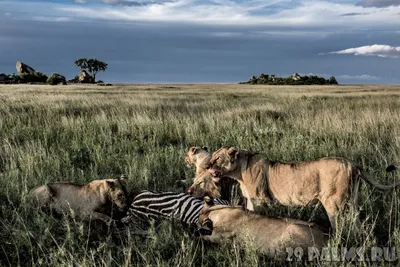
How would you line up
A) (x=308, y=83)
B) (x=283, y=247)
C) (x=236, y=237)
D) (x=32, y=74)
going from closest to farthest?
(x=283, y=247) < (x=236, y=237) < (x=308, y=83) < (x=32, y=74)

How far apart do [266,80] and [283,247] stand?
261ft

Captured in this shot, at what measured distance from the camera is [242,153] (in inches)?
223

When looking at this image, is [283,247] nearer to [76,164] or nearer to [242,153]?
[242,153]

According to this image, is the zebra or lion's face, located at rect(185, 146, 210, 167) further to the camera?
lion's face, located at rect(185, 146, 210, 167)

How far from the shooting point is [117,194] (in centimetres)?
557

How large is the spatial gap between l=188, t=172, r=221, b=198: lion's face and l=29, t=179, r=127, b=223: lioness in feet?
3.18

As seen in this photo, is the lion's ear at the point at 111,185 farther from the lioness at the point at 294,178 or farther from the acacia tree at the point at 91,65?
the acacia tree at the point at 91,65

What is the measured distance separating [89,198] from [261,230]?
2.47m

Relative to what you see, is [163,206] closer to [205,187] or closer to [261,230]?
[205,187]

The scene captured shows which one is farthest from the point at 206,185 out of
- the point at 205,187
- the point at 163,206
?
the point at 163,206

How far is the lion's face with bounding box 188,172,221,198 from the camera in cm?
599

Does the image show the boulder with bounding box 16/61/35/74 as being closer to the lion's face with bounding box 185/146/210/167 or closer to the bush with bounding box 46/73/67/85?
the bush with bounding box 46/73/67/85

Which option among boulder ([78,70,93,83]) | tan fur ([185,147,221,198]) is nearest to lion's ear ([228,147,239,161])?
tan fur ([185,147,221,198])

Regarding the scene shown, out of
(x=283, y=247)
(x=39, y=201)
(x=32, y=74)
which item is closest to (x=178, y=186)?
(x=39, y=201)
